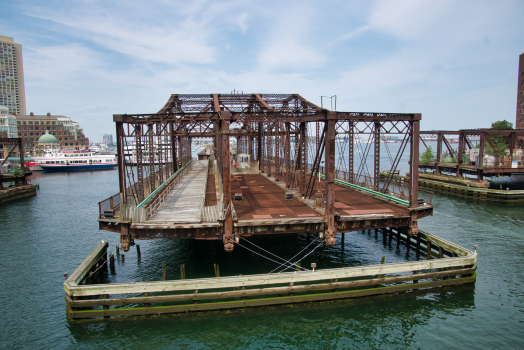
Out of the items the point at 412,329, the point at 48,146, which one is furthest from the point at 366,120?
the point at 48,146

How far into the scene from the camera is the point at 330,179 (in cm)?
1914

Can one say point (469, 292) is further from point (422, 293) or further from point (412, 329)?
point (412, 329)

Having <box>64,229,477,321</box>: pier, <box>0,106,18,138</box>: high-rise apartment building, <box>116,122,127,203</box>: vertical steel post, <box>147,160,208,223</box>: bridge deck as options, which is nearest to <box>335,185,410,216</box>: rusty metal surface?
<box>64,229,477,321</box>: pier

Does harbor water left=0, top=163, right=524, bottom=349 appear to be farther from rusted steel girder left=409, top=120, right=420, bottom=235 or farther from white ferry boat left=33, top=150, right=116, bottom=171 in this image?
white ferry boat left=33, top=150, right=116, bottom=171

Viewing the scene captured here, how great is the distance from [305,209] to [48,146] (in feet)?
487

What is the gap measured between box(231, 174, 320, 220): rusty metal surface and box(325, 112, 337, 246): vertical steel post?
60.5 inches

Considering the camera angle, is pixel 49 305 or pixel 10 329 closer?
pixel 10 329

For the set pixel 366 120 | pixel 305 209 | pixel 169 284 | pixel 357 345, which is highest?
pixel 366 120

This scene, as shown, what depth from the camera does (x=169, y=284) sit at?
16.3 metres

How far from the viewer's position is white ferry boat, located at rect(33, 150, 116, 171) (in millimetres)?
111694

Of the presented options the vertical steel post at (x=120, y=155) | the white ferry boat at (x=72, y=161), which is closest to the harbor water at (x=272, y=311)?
the vertical steel post at (x=120, y=155)

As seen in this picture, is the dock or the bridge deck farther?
the bridge deck

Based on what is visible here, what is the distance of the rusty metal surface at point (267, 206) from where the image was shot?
20.4 metres

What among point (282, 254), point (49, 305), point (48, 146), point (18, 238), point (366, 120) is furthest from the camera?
point (48, 146)
